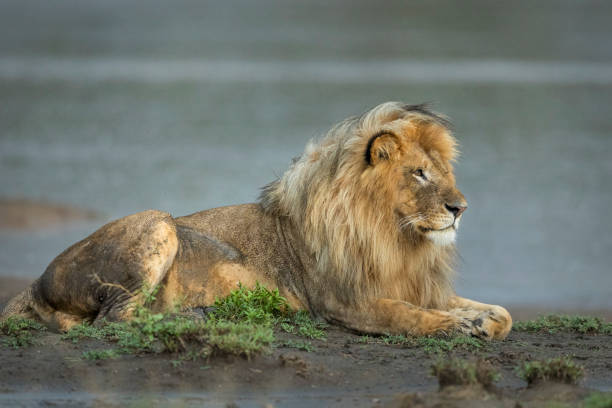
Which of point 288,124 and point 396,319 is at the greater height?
point 288,124

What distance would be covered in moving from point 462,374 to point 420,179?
1.83 meters

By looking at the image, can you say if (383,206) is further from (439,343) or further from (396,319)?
(439,343)

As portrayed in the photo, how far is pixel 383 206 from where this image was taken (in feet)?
24.2

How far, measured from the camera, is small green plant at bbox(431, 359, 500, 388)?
577 cm

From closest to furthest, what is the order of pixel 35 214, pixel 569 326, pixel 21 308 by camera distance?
pixel 21 308 → pixel 569 326 → pixel 35 214

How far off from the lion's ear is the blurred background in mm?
1443

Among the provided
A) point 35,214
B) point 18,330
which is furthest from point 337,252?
point 35,214

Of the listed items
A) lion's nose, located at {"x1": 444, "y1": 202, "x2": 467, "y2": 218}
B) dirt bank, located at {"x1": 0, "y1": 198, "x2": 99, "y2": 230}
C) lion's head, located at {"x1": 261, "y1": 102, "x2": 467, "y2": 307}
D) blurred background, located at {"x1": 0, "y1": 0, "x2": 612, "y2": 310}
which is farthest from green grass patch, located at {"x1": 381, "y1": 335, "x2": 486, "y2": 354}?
dirt bank, located at {"x1": 0, "y1": 198, "x2": 99, "y2": 230}

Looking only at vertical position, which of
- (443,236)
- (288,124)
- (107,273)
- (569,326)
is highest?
(288,124)

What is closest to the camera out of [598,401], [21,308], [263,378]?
[598,401]

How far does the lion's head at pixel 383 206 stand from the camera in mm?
7277

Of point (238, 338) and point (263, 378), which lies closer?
point (263, 378)

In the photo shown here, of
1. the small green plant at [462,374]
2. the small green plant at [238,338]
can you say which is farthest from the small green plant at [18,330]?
the small green plant at [462,374]

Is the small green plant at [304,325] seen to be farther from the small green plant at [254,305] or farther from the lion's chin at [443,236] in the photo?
the lion's chin at [443,236]
